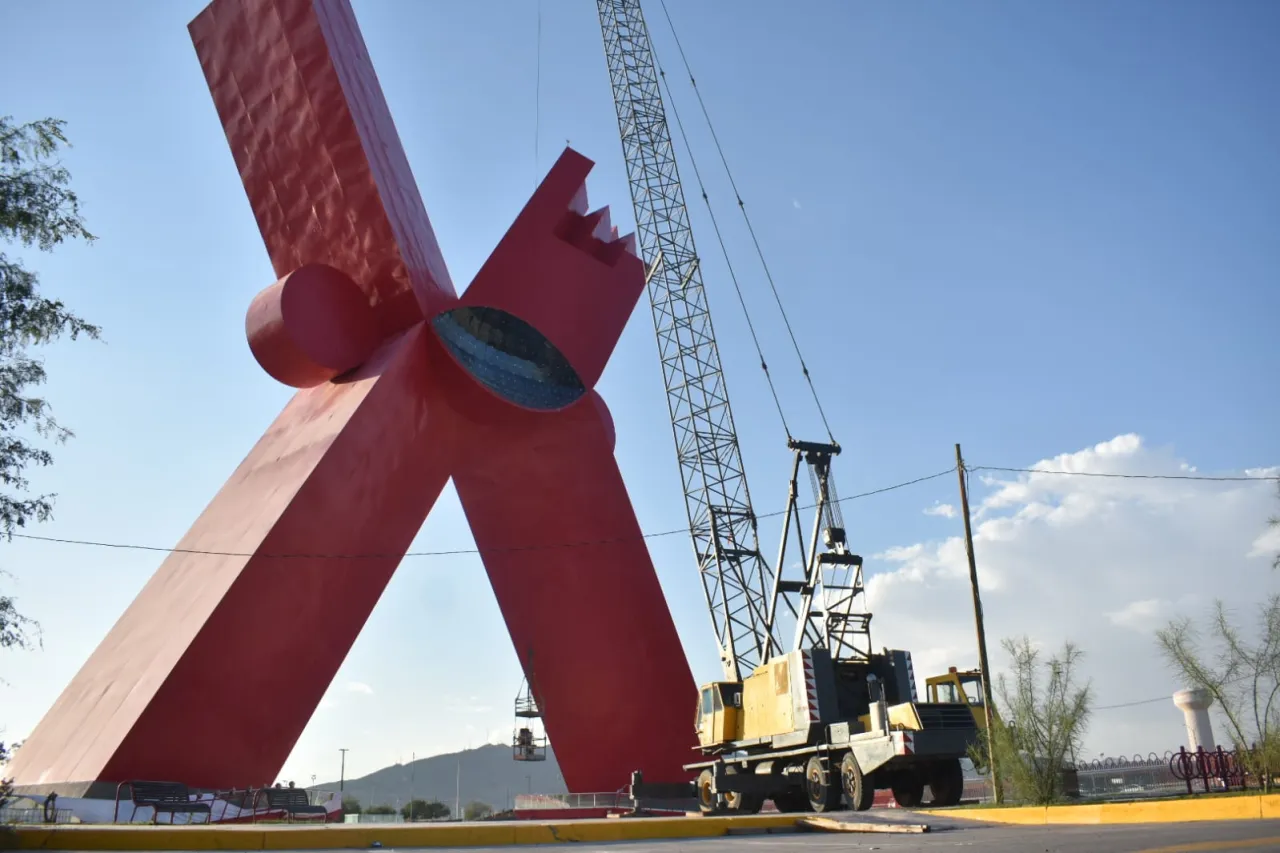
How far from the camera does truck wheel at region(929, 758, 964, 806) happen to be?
44.9 feet

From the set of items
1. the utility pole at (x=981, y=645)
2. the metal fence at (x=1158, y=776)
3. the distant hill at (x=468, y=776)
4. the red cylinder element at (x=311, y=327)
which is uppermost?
the red cylinder element at (x=311, y=327)

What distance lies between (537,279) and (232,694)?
10316mm

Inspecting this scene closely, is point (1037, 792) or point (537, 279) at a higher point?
point (537, 279)

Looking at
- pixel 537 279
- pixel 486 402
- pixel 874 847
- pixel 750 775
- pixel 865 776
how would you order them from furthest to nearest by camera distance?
pixel 537 279, pixel 486 402, pixel 750 775, pixel 865 776, pixel 874 847

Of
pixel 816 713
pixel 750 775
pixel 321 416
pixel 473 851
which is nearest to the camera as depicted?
pixel 473 851

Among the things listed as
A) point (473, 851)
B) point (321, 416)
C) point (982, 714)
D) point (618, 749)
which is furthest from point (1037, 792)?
point (321, 416)

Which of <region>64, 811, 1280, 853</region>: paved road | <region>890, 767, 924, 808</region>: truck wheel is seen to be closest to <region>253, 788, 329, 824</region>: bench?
<region>64, 811, 1280, 853</region>: paved road

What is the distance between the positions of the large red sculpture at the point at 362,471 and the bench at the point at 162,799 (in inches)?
11.5

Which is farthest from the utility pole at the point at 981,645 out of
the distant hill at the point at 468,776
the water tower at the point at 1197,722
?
the distant hill at the point at 468,776

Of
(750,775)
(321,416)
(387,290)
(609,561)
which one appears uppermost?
(387,290)

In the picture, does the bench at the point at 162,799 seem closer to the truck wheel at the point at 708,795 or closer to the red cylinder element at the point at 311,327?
the red cylinder element at the point at 311,327

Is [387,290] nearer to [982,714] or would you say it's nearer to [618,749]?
[618,749]

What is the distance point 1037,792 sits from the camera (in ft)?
37.8

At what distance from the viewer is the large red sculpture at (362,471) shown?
1498cm
